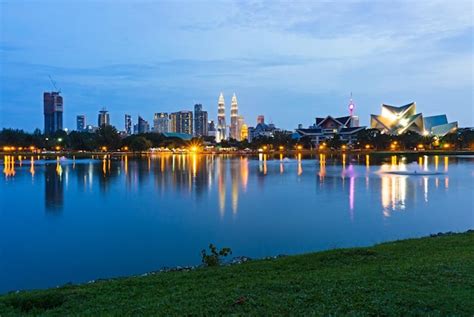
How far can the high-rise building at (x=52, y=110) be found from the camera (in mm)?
156750

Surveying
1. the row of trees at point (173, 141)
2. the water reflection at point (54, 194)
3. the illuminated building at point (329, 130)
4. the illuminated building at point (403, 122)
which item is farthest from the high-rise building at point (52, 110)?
the water reflection at point (54, 194)

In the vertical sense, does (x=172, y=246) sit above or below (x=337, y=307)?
below

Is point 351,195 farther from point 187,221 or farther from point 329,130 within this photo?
point 329,130

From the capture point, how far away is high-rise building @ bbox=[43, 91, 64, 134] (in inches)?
6171

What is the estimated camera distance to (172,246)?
35.6 feet

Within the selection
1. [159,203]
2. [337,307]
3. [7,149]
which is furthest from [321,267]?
[7,149]

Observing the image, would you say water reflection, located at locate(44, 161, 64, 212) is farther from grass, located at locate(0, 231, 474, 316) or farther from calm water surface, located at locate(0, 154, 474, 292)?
grass, located at locate(0, 231, 474, 316)

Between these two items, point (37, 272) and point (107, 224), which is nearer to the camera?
point (37, 272)

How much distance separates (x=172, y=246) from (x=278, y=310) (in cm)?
699

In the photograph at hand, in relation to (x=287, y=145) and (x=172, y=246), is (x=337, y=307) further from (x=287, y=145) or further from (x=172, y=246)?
(x=287, y=145)

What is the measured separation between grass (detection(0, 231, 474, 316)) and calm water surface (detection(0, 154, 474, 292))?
3.05 meters

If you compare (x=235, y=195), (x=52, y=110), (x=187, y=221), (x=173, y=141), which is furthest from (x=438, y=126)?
(x=52, y=110)

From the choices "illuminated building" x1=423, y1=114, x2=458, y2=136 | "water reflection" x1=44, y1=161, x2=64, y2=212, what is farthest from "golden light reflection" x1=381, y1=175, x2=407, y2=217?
"illuminated building" x1=423, y1=114, x2=458, y2=136

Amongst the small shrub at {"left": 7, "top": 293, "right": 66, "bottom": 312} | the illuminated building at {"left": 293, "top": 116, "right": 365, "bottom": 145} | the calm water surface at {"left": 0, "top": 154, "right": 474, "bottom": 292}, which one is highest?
the illuminated building at {"left": 293, "top": 116, "right": 365, "bottom": 145}
